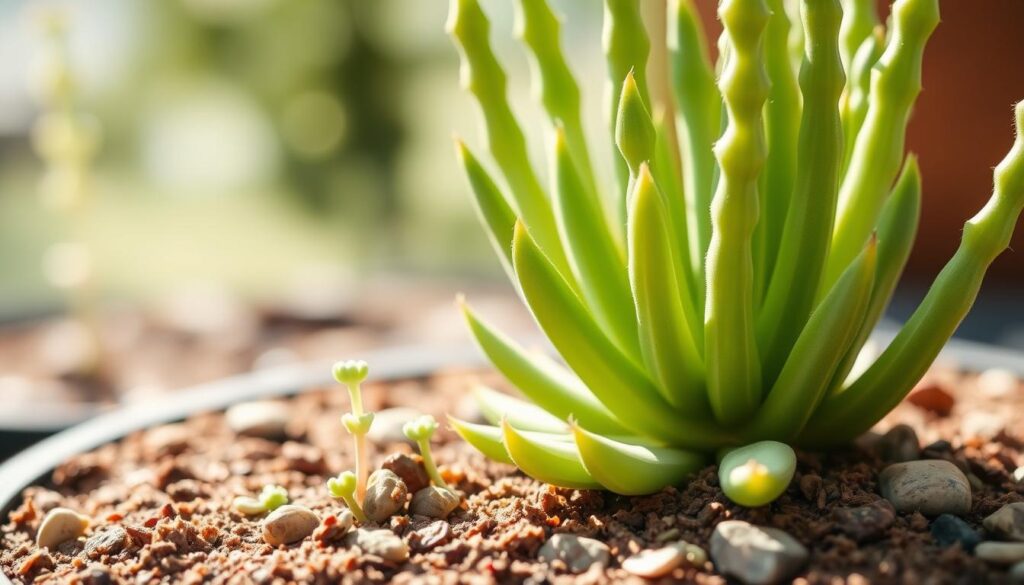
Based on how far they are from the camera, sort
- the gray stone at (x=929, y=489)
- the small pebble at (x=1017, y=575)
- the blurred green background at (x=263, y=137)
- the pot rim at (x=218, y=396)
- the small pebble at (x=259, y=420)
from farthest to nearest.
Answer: the blurred green background at (x=263, y=137), the small pebble at (x=259, y=420), the pot rim at (x=218, y=396), the gray stone at (x=929, y=489), the small pebble at (x=1017, y=575)

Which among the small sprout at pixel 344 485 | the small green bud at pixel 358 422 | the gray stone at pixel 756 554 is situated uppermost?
the small green bud at pixel 358 422

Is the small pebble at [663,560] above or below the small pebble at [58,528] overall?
below

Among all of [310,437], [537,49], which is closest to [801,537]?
[537,49]

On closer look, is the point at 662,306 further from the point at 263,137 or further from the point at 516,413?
the point at 263,137

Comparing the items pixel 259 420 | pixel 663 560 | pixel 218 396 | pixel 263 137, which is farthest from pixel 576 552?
pixel 263 137

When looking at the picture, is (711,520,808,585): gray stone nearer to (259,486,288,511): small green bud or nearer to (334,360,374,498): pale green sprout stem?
(334,360,374,498): pale green sprout stem

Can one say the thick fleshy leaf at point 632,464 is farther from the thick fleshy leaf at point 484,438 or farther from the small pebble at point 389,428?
the small pebble at point 389,428

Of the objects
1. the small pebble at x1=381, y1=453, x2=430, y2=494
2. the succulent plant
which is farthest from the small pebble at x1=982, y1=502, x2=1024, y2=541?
the small pebble at x1=381, y1=453, x2=430, y2=494

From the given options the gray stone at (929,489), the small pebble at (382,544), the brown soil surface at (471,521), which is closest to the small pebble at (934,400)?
the brown soil surface at (471,521)
